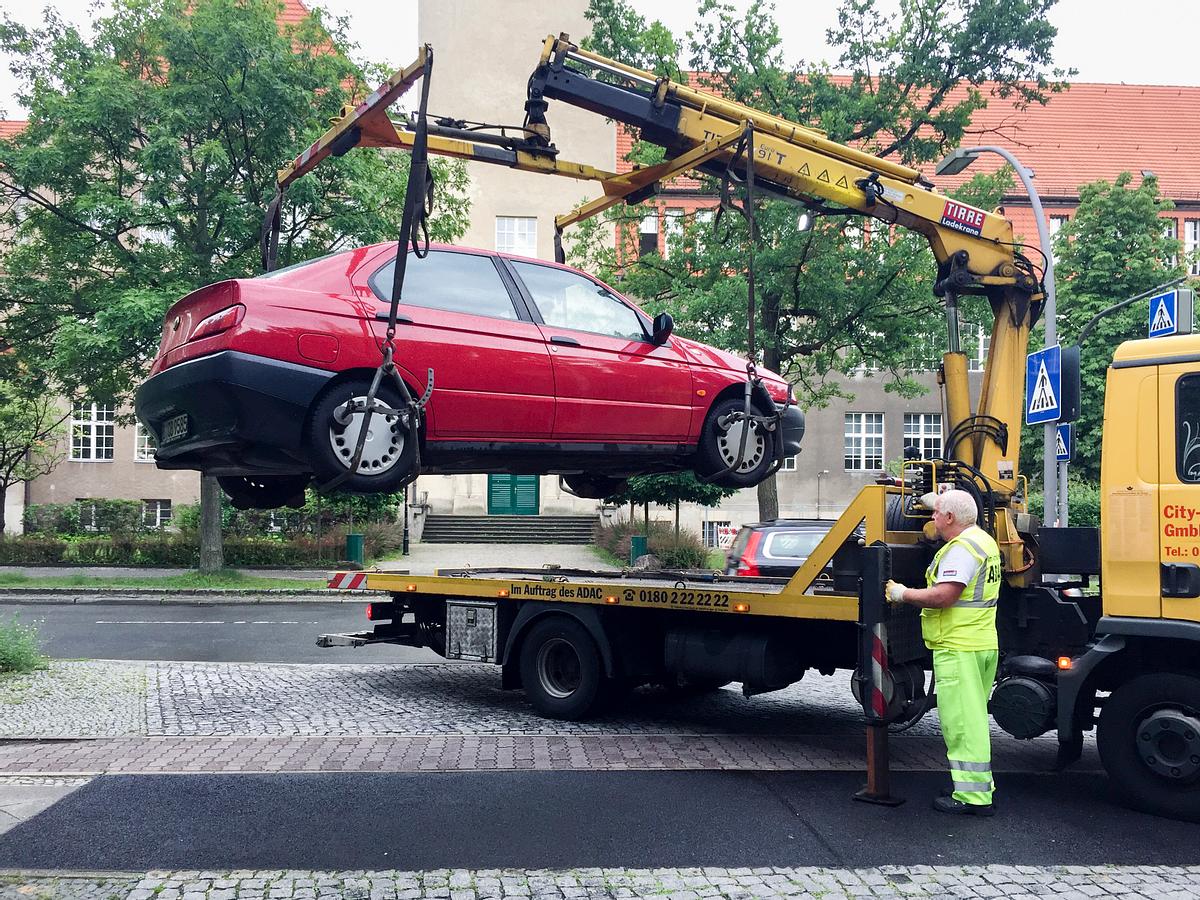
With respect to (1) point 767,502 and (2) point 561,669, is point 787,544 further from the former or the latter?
(1) point 767,502

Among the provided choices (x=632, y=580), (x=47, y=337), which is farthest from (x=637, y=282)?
(x=632, y=580)

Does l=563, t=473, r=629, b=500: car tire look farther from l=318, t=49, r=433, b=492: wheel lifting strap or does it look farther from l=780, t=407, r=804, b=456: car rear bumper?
l=318, t=49, r=433, b=492: wheel lifting strap

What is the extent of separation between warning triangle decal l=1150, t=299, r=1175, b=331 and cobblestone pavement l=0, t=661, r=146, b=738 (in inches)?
314

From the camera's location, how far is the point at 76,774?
20.6ft

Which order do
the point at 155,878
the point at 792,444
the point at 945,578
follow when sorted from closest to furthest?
the point at 155,878, the point at 945,578, the point at 792,444

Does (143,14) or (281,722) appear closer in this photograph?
(281,722)

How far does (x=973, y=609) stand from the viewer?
235 inches

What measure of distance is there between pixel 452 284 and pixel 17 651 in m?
5.93

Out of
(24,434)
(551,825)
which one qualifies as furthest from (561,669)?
(24,434)

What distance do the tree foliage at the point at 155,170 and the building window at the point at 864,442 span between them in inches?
724

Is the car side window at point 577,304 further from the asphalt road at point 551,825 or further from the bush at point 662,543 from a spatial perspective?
the bush at point 662,543

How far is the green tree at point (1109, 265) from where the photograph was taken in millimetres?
27422

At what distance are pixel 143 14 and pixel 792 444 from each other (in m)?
16.2

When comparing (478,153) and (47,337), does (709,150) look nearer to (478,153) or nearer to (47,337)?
(478,153)
